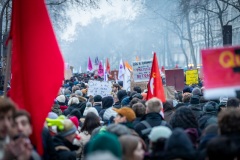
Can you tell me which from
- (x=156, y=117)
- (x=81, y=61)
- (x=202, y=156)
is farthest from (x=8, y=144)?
(x=81, y=61)

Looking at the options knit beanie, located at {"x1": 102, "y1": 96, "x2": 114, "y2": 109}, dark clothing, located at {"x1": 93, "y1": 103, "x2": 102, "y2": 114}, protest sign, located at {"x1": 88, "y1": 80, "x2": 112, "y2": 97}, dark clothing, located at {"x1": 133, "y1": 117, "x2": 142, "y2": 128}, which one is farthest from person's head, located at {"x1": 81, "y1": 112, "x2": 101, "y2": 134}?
protest sign, located at {"x1": 88, "y1": 80, "x2": 112, "y2": 97}

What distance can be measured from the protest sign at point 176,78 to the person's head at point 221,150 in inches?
574

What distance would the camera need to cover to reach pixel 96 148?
4164mm

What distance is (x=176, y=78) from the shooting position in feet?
65.0

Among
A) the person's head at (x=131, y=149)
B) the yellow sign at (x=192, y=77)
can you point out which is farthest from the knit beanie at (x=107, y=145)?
the yellow sign at (x=192, y=77)

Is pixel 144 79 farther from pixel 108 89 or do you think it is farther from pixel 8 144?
pixel 8 144

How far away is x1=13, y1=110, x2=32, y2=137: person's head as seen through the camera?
5.27 m

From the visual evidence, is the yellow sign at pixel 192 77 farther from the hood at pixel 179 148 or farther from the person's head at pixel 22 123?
the person's head at pixel 22 123

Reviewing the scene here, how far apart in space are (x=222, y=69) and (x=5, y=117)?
2005 mm

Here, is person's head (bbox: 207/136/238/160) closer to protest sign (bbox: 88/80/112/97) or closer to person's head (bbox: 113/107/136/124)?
person's head (bbox: 113/107/136/124)

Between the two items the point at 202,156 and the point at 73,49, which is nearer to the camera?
the point at 202,156

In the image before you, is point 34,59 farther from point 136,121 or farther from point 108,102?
point 108,102

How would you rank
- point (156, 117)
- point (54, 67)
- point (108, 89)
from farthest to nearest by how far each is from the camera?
point (108, 89), point (156, 117), point (54, 67)

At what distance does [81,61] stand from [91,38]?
209 inches
